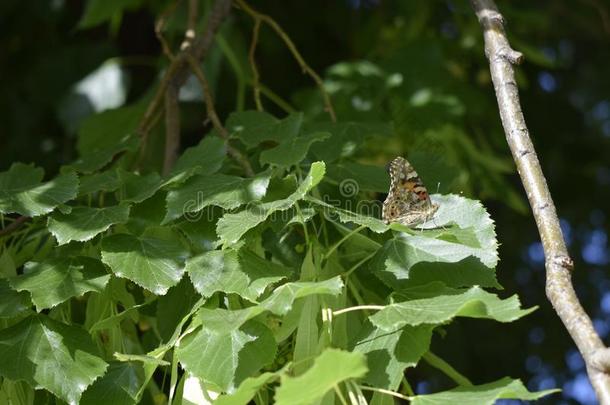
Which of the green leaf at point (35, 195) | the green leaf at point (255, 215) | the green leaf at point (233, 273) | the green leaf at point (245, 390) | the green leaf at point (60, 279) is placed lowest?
the green leaf at point (60, 279)

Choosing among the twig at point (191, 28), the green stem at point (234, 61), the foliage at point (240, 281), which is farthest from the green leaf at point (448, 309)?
the green stem at point (234, 61)

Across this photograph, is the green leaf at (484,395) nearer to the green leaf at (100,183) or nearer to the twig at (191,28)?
the green leaf at (100,183)

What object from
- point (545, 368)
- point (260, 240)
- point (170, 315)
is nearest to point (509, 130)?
point (260, 240)

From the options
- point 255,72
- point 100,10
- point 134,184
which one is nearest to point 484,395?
point 134,184

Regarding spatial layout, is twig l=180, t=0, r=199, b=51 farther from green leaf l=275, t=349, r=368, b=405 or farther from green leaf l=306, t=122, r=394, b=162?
green leaf l=275, t=349, r=368, b=405

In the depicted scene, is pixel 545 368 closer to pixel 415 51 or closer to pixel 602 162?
pixel 602 162

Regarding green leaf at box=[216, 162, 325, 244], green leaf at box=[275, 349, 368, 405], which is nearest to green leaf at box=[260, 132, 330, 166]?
green leaf at box=[216, 162, 325, 244]
